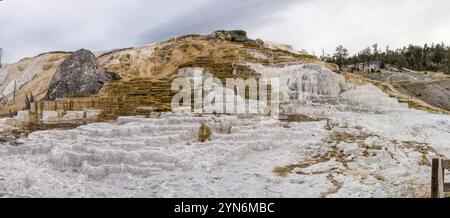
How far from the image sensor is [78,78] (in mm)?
24469

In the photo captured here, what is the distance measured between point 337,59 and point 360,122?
145 feet

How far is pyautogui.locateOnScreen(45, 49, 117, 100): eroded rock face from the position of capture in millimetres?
24219

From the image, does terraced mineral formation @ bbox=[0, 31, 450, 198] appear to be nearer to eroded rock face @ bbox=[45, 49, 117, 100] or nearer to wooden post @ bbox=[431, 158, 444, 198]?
wooden post @ bbox=[431, 158, 444, 198]

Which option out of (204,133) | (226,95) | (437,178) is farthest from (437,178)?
(226,95)

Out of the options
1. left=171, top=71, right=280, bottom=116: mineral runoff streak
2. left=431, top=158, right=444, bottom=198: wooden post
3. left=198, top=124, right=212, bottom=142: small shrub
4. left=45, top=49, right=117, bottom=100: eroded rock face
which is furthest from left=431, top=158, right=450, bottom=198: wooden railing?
left=45, top=49, right=117, bottom=100: eroded rock face

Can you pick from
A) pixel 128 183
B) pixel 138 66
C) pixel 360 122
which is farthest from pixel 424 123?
pixel 138 66

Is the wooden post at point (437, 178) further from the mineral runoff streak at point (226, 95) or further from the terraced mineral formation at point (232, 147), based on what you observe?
the mineral runoff streak at point (226, 95)

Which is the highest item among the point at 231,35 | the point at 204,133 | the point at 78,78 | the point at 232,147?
the point at 231,35

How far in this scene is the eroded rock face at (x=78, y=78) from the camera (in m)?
24.2

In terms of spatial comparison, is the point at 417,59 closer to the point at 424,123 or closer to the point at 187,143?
the point at 424,123

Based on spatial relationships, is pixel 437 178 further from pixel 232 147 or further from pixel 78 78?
pixel 78 78

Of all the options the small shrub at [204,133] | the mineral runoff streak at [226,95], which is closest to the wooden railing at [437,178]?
the small shrub at [204,133]
